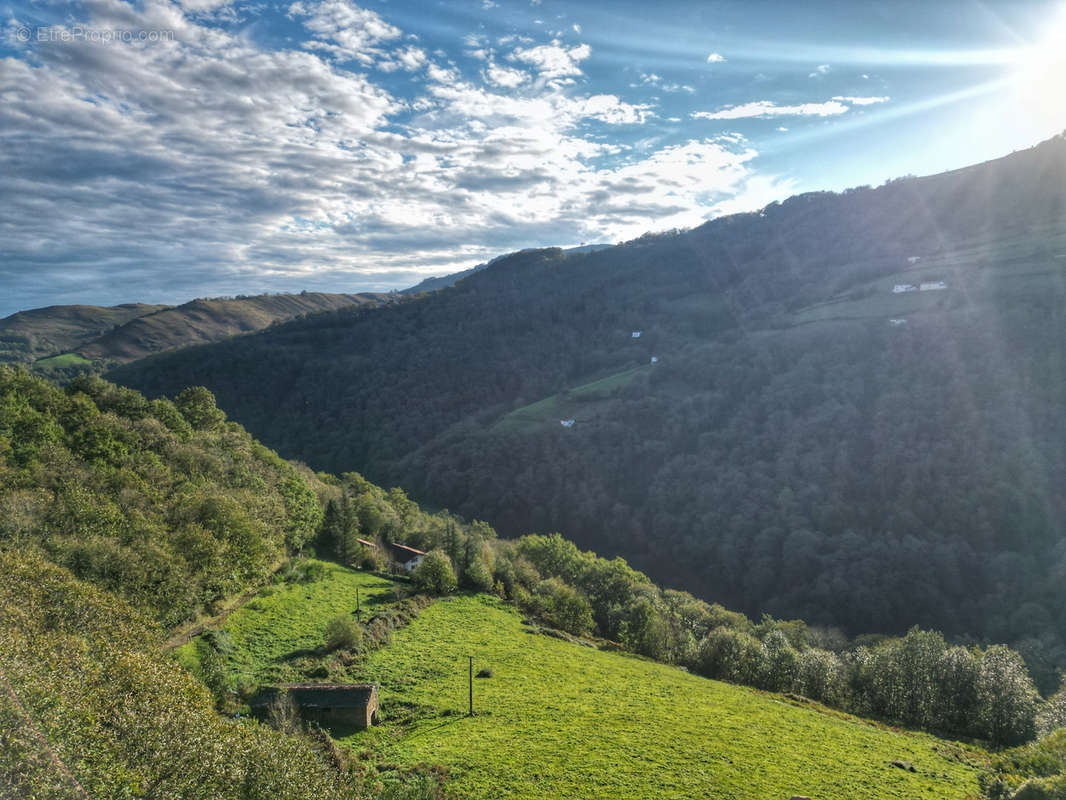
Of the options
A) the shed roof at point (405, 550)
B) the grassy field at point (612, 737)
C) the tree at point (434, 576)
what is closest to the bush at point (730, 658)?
the grassy field at point (612, 737)

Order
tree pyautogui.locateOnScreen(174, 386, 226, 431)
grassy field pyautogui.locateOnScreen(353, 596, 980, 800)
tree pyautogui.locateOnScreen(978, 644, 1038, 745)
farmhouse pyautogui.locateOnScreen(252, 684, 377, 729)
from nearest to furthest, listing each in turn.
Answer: grassy field pyautogui.locateOnScreen(353, 596, 980, 800) < farmhouse pyautogui.locateOnScreen(252, 684, 377, 729) < tree pyautogui.locateOnScreen(978, 644, 1038, 745) < tree pyautogui.locateOnScreen(174, 386, 226, 431)

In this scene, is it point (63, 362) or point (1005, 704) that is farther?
point (63, 362)

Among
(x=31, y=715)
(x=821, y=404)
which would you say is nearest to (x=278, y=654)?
(x=31, y=715)

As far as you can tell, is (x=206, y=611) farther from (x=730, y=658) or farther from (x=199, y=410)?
(x=730, y=658)

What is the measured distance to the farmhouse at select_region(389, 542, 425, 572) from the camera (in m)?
59.2

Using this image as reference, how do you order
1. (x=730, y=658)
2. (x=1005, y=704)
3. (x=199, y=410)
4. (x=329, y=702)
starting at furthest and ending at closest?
1. (x=199, y=410)
2. (x=730, y=658)
3. (x=1005, y=704)
4. (x=329, y=702)

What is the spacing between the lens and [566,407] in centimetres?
16112

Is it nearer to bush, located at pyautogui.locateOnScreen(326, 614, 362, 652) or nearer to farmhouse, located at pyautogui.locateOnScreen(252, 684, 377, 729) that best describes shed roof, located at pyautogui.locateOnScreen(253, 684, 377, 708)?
farmhouse, located at pyautogui.locateOnScreen(252, 684, 377, 729)

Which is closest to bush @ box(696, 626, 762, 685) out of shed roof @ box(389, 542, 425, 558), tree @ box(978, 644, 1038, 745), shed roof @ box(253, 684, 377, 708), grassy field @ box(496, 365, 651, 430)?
tree @ box(978, 644, 1038, 745)

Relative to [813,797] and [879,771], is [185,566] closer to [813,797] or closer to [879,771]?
[813,797]

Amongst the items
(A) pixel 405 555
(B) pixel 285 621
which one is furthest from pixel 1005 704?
(A) pixel 405 555

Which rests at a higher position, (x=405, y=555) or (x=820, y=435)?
(x=820, y=435)

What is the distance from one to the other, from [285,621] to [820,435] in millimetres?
109987

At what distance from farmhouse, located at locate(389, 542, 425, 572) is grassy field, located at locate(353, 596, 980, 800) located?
18.2m
